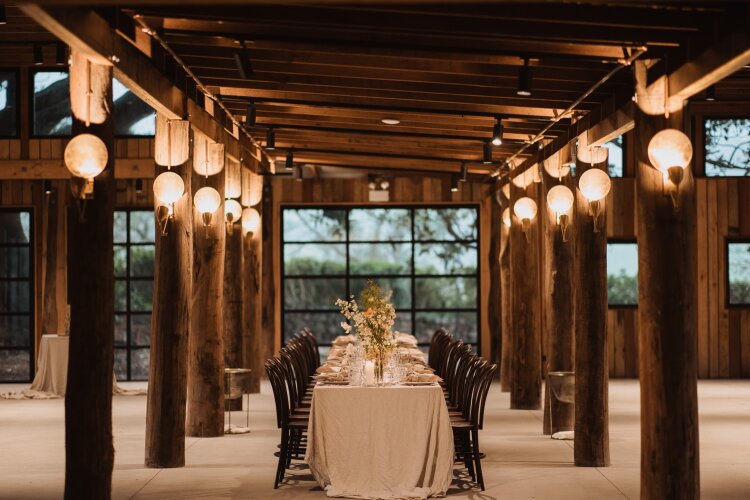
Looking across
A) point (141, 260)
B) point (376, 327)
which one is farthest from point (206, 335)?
point (141, 260)

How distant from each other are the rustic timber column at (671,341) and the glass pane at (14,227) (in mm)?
11373

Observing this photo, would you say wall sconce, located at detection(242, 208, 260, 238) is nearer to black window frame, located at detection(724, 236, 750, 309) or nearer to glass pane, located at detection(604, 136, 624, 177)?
glass pane, located at detection(604, 136, 624, 177)

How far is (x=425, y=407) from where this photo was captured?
22.6 feet

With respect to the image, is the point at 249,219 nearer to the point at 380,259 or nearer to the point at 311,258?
the point at 311,258

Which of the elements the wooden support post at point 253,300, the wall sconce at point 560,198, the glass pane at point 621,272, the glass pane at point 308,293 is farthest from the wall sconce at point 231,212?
the glass pane at point 621,272

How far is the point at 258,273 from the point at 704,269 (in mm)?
6730

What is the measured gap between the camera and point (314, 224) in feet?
52.0

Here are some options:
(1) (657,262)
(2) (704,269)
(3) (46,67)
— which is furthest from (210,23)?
(2) (704,269)

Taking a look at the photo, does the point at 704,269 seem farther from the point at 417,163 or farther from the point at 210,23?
the point at 210,23

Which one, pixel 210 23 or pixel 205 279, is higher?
pixel 210 23

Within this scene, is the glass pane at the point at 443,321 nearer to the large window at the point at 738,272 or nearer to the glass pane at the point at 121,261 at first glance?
the large window at the point at 738,272

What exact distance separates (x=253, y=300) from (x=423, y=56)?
739cm

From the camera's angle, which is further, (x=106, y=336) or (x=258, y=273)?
(x=258, y=273)

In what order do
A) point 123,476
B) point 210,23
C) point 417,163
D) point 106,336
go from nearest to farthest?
point 106,336 < point 210,23 < point 123,476 < point 417,163
